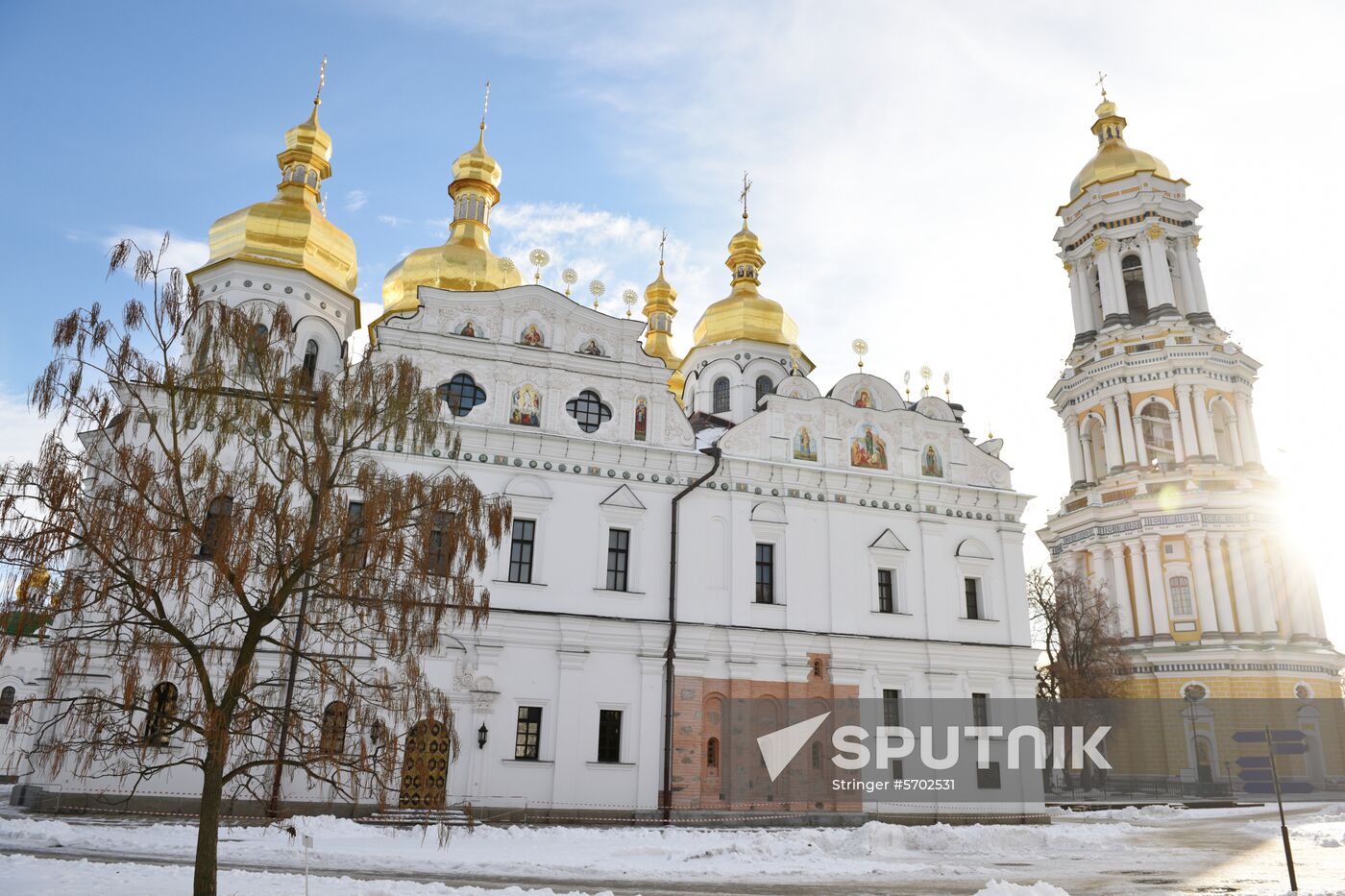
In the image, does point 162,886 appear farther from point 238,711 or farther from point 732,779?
point 732,779

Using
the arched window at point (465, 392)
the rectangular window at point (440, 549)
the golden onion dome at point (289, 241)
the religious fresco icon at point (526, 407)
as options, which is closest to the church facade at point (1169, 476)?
the religious fresco icon at point (526, 407)

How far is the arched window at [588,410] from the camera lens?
75.8 ft

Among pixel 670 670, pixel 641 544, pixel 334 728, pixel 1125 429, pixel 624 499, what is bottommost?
pixel 334 728

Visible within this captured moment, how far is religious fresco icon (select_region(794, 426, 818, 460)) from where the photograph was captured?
81.4 feet

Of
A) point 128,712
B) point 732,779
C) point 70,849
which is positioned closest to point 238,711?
point 128,712

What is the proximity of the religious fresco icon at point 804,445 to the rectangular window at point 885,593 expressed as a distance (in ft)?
11.7

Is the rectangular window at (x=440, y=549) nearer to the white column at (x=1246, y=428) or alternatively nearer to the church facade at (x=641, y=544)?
the church facade at (x=641, y=544)

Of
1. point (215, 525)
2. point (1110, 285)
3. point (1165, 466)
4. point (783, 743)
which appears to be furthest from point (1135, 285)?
point (215, 525)

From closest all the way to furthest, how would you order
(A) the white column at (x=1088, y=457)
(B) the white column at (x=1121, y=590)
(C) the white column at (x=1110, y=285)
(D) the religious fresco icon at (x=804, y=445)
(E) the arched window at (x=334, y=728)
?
1. (E) the arched window at (x=334, y=728)
2. (D) the religious fresco icon at (x=804, y=445)
3. (B) the white column at (x=1121, y=590)
4. (C) the white column at (x=1110, y=285)
5. (A) the white column at (x=1088, y=457)

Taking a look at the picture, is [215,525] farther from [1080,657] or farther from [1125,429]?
[1125,429]

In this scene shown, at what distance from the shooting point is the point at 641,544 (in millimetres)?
22500

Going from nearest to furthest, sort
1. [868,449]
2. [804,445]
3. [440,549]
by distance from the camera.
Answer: [440,549]
[804,445]
[868,449]

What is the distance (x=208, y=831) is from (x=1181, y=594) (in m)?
40.2

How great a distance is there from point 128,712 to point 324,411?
360 cm
